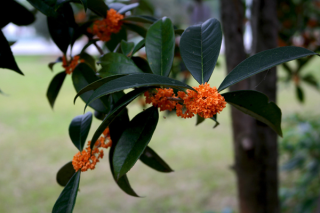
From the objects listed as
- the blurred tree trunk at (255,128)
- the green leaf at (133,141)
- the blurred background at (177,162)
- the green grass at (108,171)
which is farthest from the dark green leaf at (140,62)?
the green grass at (108,171)

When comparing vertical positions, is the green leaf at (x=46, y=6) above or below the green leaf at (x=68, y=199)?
above

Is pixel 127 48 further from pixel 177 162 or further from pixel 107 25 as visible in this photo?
pixel 177 162

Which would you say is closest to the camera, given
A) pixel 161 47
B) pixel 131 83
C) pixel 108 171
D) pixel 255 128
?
pixel 131 83

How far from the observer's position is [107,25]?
1.81ft

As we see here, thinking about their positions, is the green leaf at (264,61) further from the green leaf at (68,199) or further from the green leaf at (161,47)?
the green leaf at (68,199)

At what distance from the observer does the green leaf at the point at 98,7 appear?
1.62 ft

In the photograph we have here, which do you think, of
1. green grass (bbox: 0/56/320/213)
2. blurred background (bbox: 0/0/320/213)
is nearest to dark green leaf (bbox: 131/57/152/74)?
blurred background (bbox: 0/0/320/213)

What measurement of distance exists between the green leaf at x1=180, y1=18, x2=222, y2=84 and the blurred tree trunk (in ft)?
1.70

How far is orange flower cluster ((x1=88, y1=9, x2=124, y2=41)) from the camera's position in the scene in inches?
21.4

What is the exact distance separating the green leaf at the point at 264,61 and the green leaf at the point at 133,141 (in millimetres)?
116

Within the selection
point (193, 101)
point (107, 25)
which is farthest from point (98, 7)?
point (193, 101)

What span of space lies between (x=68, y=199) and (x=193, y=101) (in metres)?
0.25

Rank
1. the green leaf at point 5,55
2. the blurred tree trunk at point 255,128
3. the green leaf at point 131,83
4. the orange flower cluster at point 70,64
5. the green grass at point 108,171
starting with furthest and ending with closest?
1. the green grass at point 108,171
2. the blurred tree trunk at point 255,128
3. the orange flower cluster at point 70,64
4. the green leaf at point 5,55
5. the green leaf at point 131,83

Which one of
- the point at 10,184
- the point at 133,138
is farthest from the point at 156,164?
the point at 10,184
